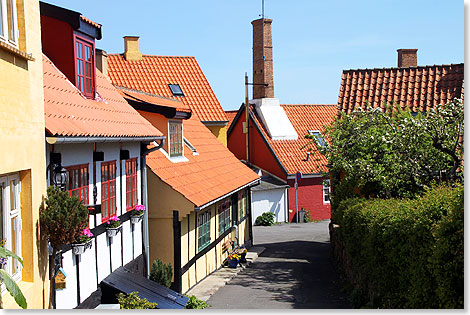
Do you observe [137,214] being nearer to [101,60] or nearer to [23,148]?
[23,148]

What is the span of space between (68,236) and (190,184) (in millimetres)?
7775

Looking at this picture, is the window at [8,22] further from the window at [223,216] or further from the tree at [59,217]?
the window at [223,216]

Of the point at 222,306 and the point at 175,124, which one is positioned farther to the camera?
the point at 175,124

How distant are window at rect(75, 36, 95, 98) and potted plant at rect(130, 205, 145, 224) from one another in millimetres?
2340

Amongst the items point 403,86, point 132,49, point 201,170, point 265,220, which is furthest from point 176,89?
point 201,170

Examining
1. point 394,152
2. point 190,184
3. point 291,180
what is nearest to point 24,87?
point 190,184

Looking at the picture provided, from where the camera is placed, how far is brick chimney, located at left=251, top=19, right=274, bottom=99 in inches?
1497

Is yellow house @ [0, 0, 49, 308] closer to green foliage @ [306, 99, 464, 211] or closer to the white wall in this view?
green foliage @ [306, 99, 464, 211]

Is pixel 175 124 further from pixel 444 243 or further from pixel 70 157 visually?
pixel 444 243

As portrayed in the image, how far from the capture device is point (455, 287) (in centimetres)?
689

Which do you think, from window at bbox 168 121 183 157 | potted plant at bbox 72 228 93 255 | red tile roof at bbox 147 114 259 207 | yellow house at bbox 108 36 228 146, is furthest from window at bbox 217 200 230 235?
potted plant at bbox 72 228 93 255

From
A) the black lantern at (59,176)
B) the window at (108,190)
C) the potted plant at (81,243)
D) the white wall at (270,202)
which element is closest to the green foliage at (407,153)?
the window at (108,190)

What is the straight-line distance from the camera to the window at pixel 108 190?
33.8ft

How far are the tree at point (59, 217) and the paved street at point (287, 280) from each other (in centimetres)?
656
